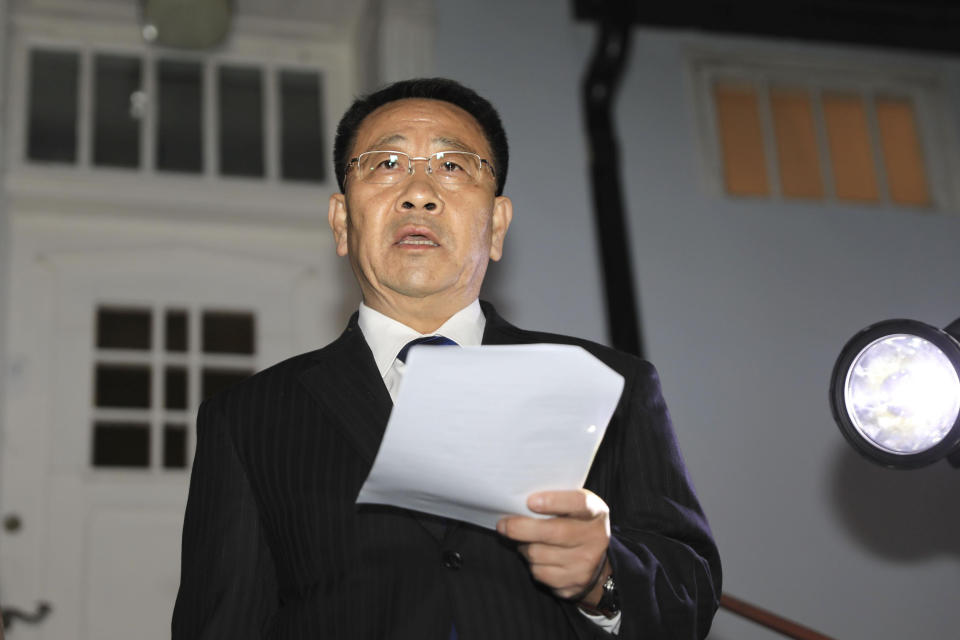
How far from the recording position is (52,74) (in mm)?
4836

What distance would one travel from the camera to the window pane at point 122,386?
442cm

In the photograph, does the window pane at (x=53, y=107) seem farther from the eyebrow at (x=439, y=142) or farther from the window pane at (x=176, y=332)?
the eyebrow at (x=439, y=142)

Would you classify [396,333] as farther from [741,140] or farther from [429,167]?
[741,140]

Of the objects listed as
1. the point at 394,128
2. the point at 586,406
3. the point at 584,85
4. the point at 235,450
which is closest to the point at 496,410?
the point at 586,406

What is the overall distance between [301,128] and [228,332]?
94 centimetres

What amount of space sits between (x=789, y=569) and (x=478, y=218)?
9.89ft

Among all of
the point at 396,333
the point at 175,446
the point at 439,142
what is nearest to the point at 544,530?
the point at 396,333

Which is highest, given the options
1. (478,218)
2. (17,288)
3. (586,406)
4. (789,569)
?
(17,288)

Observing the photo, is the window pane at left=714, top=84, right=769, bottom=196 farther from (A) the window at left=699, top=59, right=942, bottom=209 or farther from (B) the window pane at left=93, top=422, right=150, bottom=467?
(B) the window pane at left=93, top=422, right=150, bottom=467

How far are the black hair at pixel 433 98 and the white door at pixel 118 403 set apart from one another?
251 centimetres

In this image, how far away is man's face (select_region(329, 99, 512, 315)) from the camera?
1.86 meters

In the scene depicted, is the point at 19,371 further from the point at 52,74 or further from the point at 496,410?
the point at 496,410

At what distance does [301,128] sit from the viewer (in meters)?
5.04

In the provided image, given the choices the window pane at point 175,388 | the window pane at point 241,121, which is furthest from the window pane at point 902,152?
the window pane at point 175,388
